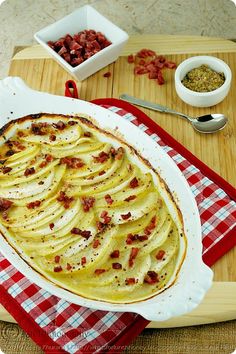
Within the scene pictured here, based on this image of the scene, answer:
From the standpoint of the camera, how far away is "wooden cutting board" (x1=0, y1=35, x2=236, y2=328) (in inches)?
145

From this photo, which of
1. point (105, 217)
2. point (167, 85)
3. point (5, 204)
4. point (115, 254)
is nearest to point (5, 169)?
point (5, 204)

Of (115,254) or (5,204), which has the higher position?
(5,204)

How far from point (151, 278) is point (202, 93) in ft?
4.86

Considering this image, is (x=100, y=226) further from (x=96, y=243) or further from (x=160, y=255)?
(x=160, y=255)

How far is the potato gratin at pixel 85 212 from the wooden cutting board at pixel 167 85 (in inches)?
21.8

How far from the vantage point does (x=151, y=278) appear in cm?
282

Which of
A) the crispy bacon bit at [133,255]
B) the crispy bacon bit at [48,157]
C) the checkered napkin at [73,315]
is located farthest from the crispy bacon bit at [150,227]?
the crispy bacon bit at [48,157]

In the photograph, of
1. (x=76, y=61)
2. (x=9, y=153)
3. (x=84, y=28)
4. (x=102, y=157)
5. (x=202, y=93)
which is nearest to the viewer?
(x=102, y=157)

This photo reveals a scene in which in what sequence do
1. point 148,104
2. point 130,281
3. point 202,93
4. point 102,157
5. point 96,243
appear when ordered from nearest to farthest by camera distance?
point 130,281, point 96,243, point 102,157, point 202,93, point 148,104

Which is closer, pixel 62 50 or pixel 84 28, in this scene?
pixel 62 50

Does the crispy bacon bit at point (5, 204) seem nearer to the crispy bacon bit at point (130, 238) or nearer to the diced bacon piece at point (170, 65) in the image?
the crispy bacon bit at point (130, 238)

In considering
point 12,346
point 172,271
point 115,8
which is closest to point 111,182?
point 172,271

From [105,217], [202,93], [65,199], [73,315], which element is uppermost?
[65,199]

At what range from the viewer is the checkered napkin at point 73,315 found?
9.83ft
